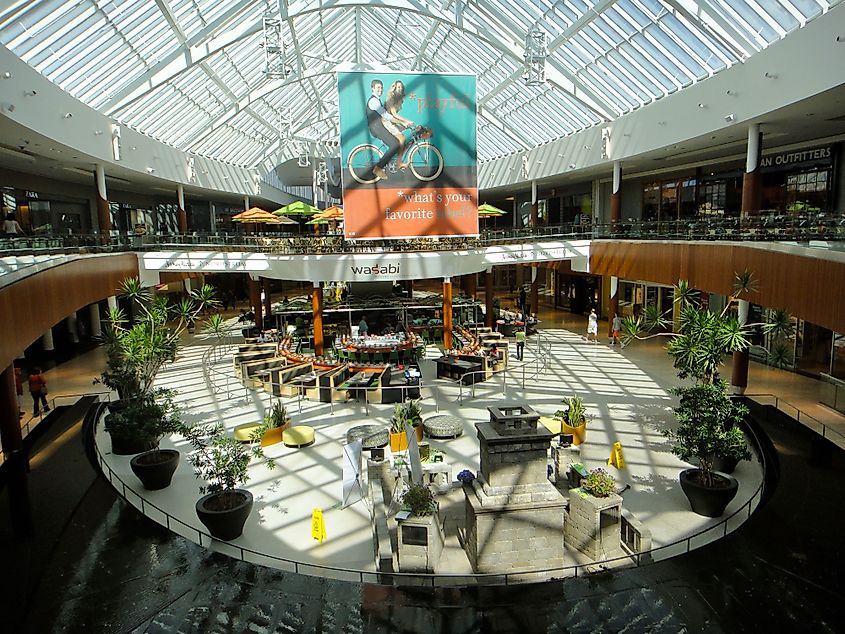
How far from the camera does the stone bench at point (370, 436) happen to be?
1347 cm

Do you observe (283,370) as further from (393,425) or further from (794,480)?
(794,480)

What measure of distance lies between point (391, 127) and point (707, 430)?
44.2ft

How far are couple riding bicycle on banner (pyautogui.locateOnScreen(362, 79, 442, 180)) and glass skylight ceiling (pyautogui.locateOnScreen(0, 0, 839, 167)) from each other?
14.5 ft

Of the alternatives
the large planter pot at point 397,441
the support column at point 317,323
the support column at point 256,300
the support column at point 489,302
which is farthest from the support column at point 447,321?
the support column at point 256,300

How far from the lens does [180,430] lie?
37.2 feet

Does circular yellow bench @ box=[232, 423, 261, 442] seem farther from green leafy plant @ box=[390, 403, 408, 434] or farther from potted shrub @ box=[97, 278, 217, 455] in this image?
green leafy plant @ box=[390, 403, 408, 434]

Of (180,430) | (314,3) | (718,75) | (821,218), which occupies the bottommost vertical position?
(180,430)

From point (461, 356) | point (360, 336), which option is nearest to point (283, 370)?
point (360, 336)

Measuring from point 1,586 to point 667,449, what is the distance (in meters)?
12.6

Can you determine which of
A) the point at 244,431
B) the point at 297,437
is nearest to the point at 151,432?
the point at 244,431

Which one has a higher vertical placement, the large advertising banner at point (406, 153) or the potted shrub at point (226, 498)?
the large advertising banner at point (406, 153)

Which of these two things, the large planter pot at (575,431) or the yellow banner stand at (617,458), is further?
the large planter pot at (575,431)

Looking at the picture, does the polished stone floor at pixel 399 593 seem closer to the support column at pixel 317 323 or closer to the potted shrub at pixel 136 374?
the potted shrub at pixel 136 374

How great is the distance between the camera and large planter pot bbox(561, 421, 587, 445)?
45.5 ft
